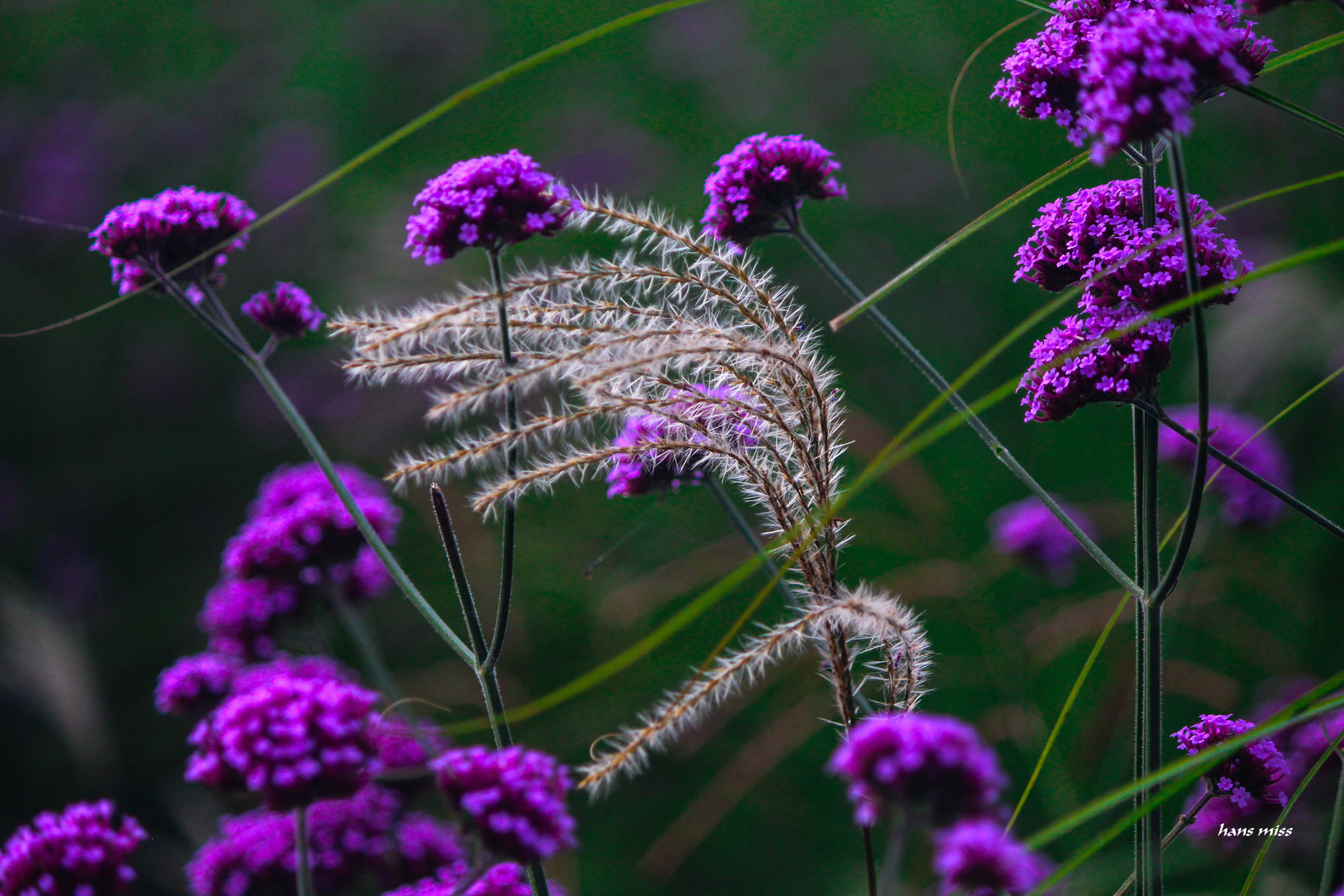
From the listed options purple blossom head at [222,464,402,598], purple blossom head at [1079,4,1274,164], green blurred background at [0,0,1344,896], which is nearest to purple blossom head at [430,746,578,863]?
purple blossom head at [1079,4,1274,164]

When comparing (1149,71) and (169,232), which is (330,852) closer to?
(169,232)

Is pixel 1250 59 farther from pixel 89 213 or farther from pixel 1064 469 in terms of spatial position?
pixel 89 213

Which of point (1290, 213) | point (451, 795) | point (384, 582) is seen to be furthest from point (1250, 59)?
point (1290, 213)

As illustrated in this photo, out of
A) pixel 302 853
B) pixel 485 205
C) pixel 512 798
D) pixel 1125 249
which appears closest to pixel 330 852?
pixel 302 853

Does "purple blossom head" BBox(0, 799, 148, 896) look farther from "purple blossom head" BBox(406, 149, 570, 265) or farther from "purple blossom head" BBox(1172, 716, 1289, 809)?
"purple blossom head" BBox(1172, 716, 1289, 809)

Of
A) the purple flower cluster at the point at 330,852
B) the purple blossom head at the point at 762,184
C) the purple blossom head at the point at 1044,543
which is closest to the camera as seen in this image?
the purple blossom head at the point at 762,184

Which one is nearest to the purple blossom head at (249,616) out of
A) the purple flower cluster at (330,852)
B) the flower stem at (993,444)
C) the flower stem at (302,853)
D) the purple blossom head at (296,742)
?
the purple flower cluster at (330,852)

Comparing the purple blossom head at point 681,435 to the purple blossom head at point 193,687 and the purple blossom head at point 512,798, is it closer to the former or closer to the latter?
the purple blossom head at point 512,798

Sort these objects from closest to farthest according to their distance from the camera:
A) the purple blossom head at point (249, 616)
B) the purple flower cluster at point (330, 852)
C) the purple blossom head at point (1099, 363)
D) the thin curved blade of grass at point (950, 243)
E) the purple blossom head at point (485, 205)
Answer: the thin curved blade of grass at point (950, 243) < the purple blossom head at point (1099, 363) < the purple blossom head at point (485, 205) < the purple flower cluster at point (330, 852) < the purple blossom head at point (249, 616)
